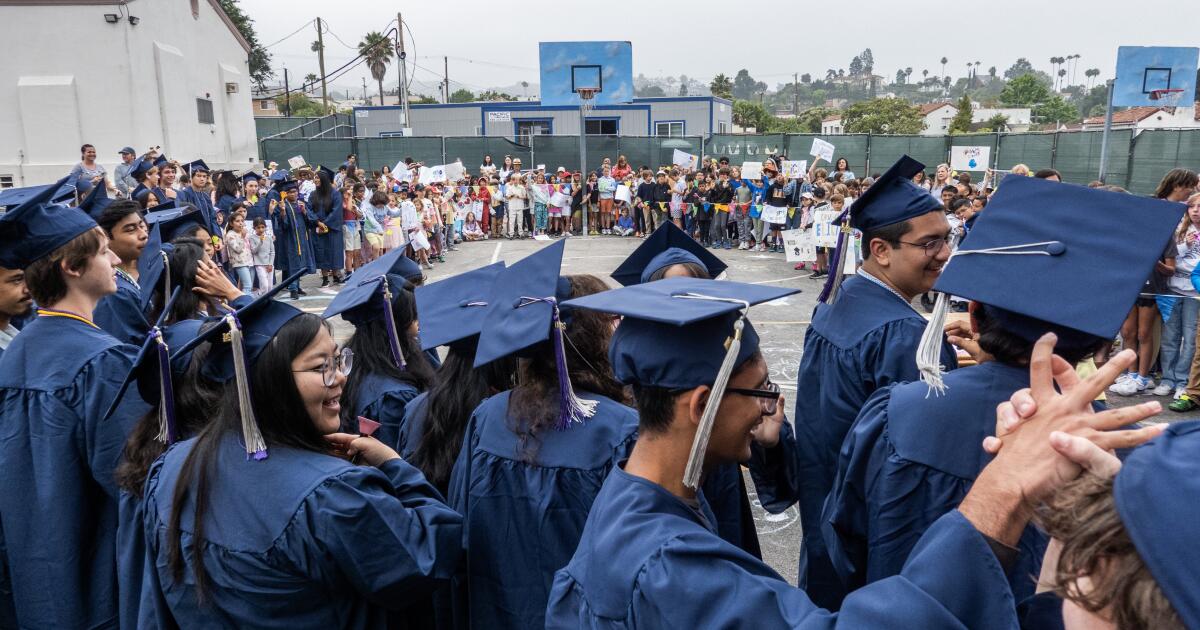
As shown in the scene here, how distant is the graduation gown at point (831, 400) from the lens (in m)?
2.93

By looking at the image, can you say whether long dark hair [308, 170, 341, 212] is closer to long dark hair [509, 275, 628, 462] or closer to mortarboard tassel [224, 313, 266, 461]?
long dark hair [509, 275, 628, 462]

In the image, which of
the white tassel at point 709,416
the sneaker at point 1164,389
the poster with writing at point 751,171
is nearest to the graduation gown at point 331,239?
the poster with writing at point 751,171

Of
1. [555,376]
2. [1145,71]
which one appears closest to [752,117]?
[1145,71]

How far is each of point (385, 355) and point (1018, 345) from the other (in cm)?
257

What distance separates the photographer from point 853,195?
13.9m

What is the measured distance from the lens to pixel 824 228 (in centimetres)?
1341

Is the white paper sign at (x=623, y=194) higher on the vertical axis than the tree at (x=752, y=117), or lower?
lower

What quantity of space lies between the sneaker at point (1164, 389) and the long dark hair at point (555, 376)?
6896 mm

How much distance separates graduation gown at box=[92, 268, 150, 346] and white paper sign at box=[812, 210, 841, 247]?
11.1 meters

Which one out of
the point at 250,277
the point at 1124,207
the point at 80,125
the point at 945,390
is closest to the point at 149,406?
the point at 945,390

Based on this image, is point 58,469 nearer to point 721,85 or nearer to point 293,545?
point 293,545

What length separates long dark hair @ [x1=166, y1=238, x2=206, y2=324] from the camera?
3762 mm

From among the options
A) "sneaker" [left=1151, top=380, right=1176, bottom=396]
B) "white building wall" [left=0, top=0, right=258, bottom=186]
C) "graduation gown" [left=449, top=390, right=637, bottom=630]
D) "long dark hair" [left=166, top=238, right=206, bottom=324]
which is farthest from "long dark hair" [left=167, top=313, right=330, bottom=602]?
"white building wall" [left=0, top=0, right=258, bottom=186]

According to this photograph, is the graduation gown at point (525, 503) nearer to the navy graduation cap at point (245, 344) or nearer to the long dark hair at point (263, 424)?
the long dark hair at point (263, 424)
